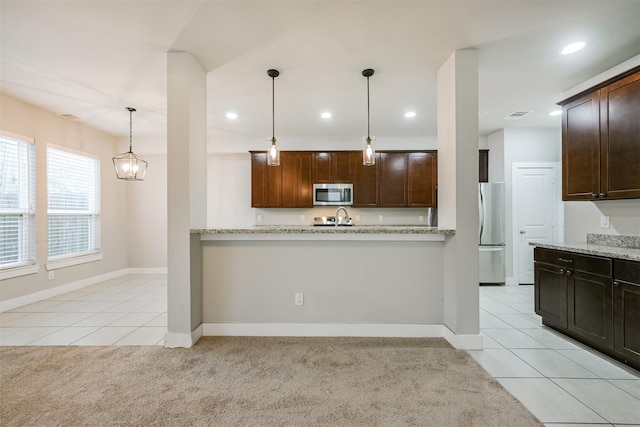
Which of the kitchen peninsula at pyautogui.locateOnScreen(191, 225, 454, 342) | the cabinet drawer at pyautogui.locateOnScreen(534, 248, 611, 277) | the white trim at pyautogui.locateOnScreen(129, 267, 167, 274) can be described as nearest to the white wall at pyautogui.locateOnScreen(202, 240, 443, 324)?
the kitchen peninsula at pyautogui.locateOnScreen(191, 225, 454, 342)

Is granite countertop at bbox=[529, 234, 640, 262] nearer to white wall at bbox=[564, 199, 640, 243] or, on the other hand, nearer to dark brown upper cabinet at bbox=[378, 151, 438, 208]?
white wall at bbox=[564, 199, 640, 243]

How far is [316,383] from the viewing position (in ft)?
6.81

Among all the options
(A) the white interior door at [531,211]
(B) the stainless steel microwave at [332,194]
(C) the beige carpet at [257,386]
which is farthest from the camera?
(B) the stainless steel microwave at [332,194]

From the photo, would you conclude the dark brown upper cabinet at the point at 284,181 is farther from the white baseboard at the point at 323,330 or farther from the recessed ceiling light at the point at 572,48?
the recessed ceiling light at the point at 572,48

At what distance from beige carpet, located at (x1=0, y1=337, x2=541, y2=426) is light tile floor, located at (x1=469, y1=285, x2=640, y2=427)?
16 centimetres

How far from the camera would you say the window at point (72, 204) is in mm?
4422

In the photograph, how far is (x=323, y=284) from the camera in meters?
2.89

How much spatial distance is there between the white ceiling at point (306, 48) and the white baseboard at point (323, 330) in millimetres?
2503

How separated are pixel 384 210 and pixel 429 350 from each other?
3431mm

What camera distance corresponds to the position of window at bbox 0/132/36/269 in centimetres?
370

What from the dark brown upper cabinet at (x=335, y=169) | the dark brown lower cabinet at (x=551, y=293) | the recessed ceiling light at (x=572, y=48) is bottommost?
the dark brown lower cabinet at (x=551, y=293)

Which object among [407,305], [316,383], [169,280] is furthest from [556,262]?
[169,280]

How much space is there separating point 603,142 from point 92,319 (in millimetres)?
5548

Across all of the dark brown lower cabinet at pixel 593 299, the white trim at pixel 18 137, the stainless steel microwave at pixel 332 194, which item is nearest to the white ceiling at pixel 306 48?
the white trim at pixel 18 137
